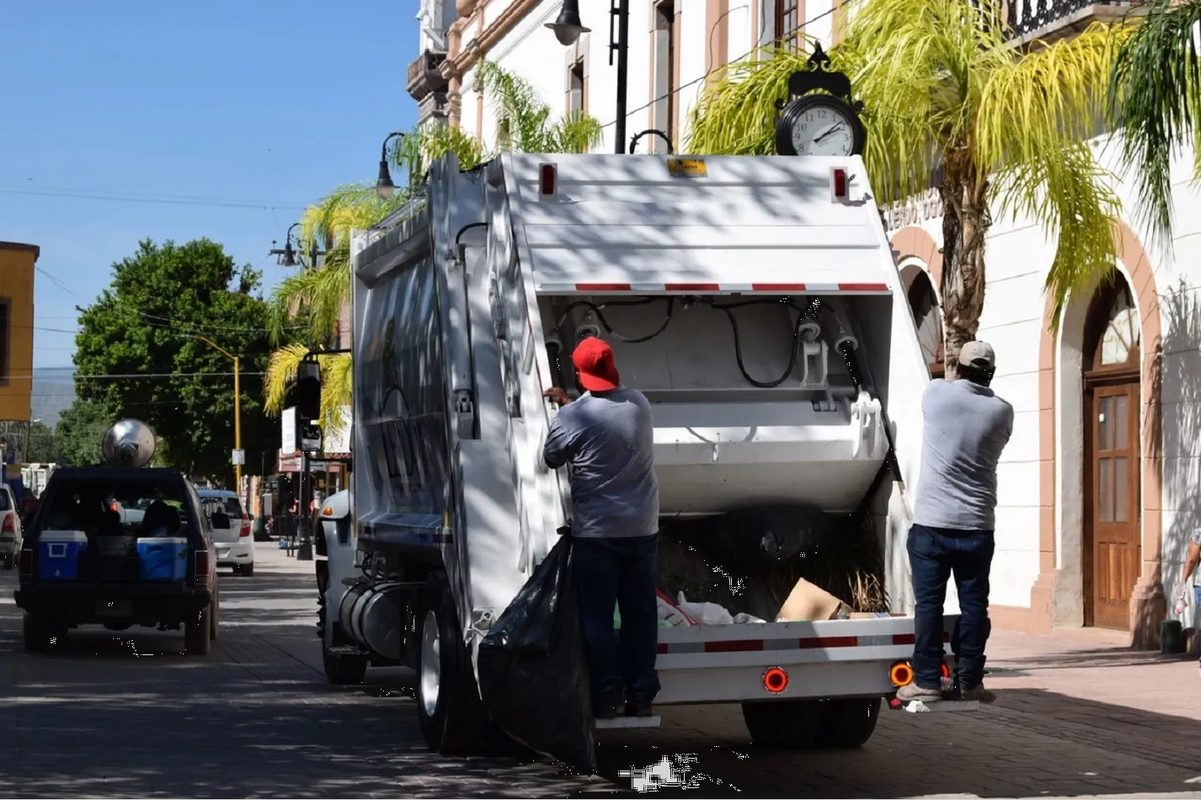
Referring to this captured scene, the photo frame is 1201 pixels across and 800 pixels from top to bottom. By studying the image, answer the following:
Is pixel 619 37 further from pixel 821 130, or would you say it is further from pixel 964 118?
pixel 821 130

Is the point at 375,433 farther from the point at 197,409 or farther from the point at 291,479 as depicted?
the point at 197,409

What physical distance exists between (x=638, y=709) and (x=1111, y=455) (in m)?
11.5

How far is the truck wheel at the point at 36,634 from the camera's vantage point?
55.9 ft

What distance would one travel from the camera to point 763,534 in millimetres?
9664

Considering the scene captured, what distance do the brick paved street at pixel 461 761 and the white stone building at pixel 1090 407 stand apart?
177 centimetres

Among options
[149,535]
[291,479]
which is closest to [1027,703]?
[149,535]

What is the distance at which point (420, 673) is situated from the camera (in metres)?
10.6

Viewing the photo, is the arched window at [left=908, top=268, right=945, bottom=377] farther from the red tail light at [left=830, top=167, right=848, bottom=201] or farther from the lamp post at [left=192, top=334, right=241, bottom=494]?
the lamp post at [left=192, top=334, right=241, bottom=494]

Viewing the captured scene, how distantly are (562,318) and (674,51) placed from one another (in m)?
22.7

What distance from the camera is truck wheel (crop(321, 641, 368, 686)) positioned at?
1447cm

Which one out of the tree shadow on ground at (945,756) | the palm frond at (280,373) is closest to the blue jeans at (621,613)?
the tree shadow on ground at (945,756)

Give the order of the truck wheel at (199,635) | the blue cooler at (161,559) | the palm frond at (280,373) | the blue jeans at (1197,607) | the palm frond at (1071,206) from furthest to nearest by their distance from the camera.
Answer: the palm frond at (280,373), the truck wheel at (199,635), the blue cooler at (161,559), the palm frond at (1071,206), the blue jeans at (1197,607)

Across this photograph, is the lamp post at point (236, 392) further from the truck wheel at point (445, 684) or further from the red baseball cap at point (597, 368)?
the red baseball cap at point (597, 368)

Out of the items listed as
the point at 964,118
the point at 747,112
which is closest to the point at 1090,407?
the point at 964,118
